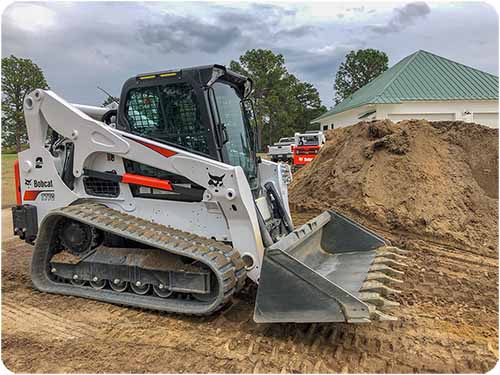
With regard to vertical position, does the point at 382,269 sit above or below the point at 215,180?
below

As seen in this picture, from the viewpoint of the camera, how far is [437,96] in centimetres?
2247

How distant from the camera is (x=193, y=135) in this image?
464 cm

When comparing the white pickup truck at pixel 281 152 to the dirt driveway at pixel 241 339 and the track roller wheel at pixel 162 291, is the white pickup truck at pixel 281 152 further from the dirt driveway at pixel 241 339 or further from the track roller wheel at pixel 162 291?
the track roller wheel at pixel 162 291

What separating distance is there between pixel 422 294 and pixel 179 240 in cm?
294

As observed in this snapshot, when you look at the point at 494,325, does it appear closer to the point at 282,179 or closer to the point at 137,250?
the point at 282,179

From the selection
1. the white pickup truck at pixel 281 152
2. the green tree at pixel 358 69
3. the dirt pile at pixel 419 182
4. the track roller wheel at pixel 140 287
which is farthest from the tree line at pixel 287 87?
the track roller wheel at pixel 140 287

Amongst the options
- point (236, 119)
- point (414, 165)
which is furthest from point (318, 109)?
point (236, 119)

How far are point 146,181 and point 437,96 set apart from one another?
21620mm

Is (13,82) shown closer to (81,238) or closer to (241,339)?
(81,238)

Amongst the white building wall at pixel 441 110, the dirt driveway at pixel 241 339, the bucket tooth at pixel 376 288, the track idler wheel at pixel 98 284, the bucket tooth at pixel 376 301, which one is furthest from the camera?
the white building wall at pixel 441 110

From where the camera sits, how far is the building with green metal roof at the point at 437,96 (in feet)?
72.7

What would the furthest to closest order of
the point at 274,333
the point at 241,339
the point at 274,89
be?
the point at 274,89, the point at 274,333, the point at 241,339

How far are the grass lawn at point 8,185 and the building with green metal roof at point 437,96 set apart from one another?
17.6m

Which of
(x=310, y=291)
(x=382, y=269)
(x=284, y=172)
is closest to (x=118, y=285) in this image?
(x=310, y=291)
